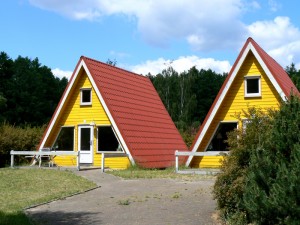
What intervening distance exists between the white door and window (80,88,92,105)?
1.43 meters

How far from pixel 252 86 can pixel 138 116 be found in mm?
6983

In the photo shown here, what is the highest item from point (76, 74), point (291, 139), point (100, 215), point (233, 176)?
point (76, 74)

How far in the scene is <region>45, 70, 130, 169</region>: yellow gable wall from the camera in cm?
2539

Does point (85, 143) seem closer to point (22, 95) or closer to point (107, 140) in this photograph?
point (107, 140)

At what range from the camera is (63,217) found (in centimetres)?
1055

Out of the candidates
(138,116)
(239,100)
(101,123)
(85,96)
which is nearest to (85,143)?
(101,123)

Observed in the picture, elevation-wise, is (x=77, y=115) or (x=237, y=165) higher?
(x=77, y=115)

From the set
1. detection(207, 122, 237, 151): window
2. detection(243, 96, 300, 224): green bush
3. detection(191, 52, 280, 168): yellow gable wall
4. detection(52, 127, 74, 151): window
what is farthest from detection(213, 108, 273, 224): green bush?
detection(52, 127, 74, 151): window

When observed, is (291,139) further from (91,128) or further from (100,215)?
(91,128)

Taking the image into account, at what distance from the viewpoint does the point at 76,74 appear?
Result: 25.5 m

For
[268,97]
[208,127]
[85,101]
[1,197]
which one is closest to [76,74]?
[85,101]

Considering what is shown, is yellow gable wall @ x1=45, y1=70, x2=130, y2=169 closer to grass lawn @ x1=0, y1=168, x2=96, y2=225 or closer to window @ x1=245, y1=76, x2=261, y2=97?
grass lawn @ x1=0, y1=168, x2=96, y2=225

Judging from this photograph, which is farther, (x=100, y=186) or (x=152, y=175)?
(x=152, y=175)

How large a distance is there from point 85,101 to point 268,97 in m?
10.3
